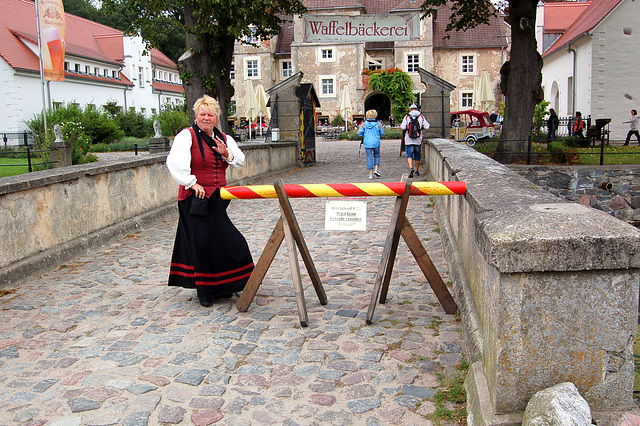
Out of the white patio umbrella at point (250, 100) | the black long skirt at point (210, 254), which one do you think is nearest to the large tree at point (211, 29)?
the white patio umbrella at point (250, 100)

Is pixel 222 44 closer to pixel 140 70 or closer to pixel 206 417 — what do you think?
pixel 206 417

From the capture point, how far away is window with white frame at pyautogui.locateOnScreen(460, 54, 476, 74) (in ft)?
167

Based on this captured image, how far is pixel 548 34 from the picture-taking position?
1614 inches

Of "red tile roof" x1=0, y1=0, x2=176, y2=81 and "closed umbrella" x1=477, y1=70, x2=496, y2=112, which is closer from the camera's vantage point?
"closed umbrella" x1=477, y1=70, x2=496, y2=112

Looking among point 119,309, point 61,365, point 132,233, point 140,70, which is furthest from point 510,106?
point 140,70

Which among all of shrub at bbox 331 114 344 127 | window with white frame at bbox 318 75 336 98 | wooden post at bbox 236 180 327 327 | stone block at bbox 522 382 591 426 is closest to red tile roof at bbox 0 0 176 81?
window with white frame at bbox 318 75 336 98

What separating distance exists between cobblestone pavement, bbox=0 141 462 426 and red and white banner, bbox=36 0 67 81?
563 inches

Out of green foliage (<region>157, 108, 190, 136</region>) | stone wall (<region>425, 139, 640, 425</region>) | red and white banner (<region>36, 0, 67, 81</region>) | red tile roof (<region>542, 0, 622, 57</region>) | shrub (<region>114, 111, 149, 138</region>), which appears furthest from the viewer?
shrub (<region>114, 111, 149, 138</region>)

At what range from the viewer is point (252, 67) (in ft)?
173

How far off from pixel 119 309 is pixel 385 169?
12.6 m

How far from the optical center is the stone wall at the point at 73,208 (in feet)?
20.5

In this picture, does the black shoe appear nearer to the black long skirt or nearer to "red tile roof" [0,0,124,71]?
the black long skirt

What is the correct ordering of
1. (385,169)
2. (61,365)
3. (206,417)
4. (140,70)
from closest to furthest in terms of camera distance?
(206,417)
(61,365)
(385,169)
(140,70)

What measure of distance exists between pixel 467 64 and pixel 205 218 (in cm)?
4952
